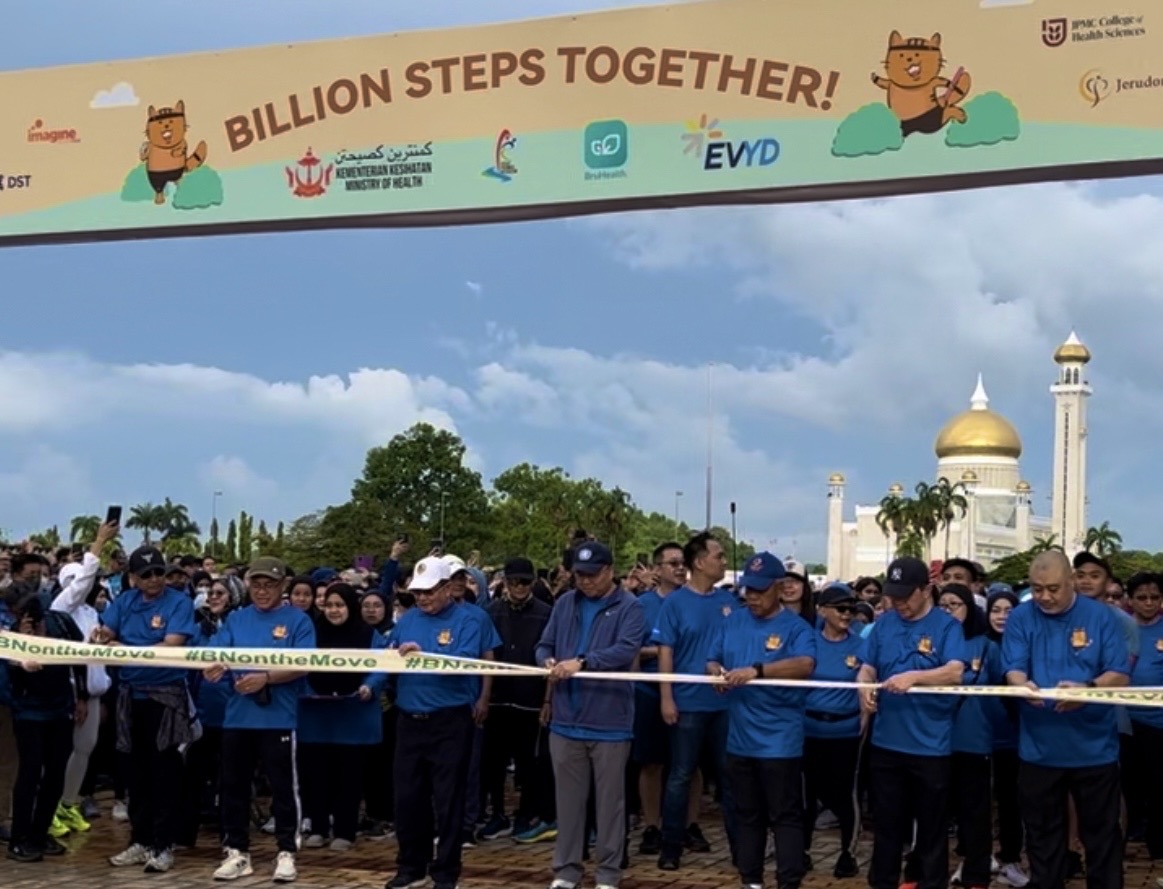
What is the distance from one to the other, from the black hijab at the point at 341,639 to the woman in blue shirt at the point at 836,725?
2878mm

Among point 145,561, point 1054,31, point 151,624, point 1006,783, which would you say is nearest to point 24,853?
point 151,624

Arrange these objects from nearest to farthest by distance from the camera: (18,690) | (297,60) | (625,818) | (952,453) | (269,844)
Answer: (625,818), (18,690), (269,844), (297,60), (952,453)

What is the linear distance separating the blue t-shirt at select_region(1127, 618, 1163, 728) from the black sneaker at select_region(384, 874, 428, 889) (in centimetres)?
444

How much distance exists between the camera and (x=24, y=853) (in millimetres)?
9508

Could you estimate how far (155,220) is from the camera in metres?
11.7

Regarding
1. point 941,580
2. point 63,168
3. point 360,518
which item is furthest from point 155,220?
point 360,518

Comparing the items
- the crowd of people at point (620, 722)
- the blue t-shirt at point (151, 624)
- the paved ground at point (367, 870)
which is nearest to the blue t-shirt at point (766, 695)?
the crowd of people at point (620, 722)

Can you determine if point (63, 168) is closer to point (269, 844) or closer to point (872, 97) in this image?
point (269, 844)

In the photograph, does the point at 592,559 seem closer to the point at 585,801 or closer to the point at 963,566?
the point at 585,801

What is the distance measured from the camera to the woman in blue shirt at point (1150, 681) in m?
9.51

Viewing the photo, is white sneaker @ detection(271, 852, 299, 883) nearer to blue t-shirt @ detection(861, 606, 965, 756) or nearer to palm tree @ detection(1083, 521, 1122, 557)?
blue t-shirt @ detection(861, 606, 965, 756)

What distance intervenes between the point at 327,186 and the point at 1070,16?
17.1 ft

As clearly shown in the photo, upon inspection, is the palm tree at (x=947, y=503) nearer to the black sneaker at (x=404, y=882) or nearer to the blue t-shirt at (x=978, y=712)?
the blue t-shirt at (x=978, y=712)

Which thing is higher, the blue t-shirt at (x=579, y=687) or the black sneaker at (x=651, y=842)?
the blue t-shirt at (x=579, y=687)
